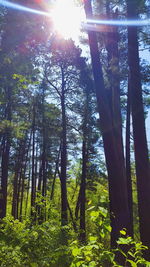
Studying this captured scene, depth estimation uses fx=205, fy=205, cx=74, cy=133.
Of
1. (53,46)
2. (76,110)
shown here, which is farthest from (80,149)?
(53,46)

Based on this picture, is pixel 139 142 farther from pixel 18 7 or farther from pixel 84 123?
pixel 84 123

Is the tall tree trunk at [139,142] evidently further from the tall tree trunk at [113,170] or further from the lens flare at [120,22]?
the tall tree trunk at [113,170]

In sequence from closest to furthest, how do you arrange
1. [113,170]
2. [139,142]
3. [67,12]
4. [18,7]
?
[113,170]
[139,142]
[18,7]
[67,12]

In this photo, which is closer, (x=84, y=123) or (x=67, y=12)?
(x=67, y=12)

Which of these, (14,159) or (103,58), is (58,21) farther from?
(14,159)

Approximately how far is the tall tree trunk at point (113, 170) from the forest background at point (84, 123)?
21 millimetres

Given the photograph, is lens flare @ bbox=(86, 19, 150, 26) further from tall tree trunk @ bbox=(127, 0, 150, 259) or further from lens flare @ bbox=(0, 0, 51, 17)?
lens flare @ bbox=(0, 0, 51, 17)

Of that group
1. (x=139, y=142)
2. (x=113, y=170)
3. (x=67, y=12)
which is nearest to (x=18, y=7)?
(x=67, y=12)

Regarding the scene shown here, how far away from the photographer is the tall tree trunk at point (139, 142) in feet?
15.5

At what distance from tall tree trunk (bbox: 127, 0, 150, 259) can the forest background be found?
0.02m

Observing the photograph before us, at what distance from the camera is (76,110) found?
43.9 feet

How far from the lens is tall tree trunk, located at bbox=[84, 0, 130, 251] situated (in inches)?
172

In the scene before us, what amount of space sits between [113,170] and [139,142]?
1069 mm

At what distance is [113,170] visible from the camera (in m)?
4.78
